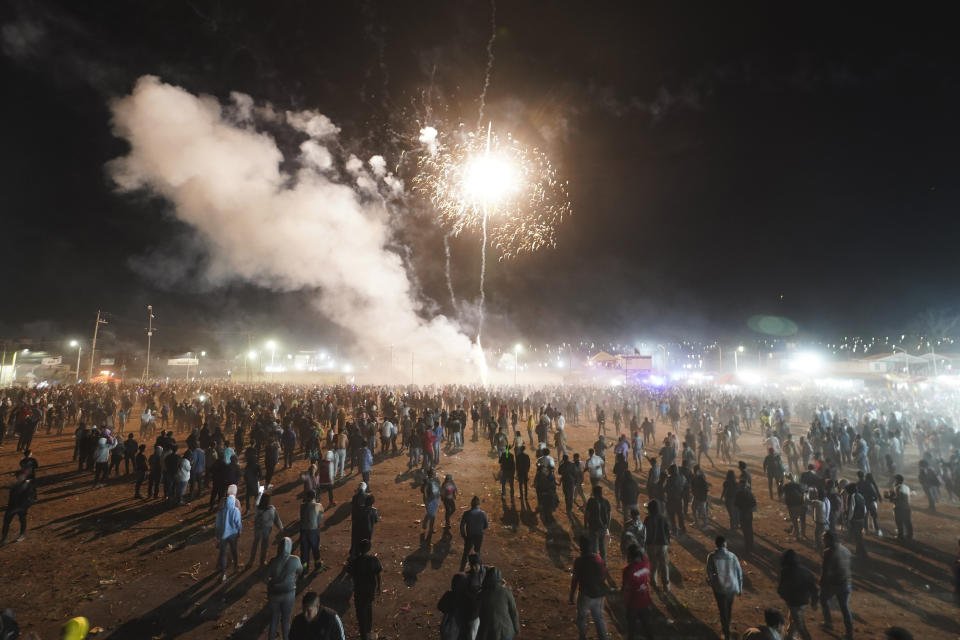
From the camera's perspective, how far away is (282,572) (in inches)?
216

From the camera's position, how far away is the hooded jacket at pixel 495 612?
466 centimetres

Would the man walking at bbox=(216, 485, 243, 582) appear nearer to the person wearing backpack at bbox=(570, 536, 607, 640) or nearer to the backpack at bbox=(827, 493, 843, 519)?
the person wearing backpack at bbox=(570, 536, 607, 640)

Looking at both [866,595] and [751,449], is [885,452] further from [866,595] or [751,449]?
[866,595]

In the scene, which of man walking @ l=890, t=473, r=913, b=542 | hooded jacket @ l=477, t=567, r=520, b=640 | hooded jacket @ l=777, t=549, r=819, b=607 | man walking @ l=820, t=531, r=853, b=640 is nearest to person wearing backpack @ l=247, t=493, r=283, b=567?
hooded jacket @ l=477, t=567, r=520, b=640

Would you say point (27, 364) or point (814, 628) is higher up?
point (27, 364)

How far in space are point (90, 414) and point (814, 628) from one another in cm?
3104

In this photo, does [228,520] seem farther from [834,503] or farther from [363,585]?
[834,503]

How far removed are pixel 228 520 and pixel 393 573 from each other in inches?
118

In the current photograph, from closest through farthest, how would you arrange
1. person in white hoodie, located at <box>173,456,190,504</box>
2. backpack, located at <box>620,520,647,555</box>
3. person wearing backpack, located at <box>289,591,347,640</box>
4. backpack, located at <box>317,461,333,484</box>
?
person wearing backpack, located at <box>289,591,347,640</box>, backpack, located at <box>620,520,647,555</box>, backpack, located at <box>317,461,333,484</box>, person in white hoodie, located at <box>173,456,190,504</box>

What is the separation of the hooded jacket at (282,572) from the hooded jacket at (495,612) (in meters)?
2.50

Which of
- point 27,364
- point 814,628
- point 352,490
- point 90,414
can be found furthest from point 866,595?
point 27,364

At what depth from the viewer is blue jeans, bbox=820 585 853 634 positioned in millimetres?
5805

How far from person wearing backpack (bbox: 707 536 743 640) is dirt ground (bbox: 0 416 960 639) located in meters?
0.42

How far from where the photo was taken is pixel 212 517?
10.3m
